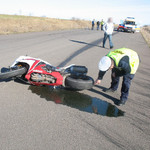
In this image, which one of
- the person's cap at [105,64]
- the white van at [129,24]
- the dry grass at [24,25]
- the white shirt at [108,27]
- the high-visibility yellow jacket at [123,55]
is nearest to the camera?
the person's cap at [105,64]

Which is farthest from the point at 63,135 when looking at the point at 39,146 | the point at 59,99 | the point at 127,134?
the point at 59,99

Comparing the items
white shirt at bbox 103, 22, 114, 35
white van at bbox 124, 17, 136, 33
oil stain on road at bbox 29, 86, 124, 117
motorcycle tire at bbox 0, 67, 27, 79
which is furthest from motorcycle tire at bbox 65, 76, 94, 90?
white van at bbox 124, 17, 136, 33

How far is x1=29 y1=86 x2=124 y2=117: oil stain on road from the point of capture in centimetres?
359

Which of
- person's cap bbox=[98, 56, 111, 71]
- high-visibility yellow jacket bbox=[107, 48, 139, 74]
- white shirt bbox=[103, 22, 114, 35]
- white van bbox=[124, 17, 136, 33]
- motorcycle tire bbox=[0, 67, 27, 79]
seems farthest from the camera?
white van bbox=[124, 17, 136, 33]

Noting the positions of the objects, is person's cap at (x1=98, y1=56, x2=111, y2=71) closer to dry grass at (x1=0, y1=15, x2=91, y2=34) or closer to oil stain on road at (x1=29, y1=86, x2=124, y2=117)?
oil stain on road at (x1=29, y1=86, x2=124, y2=117)

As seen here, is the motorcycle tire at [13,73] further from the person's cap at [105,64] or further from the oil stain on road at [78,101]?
the person's cap at [105,64]

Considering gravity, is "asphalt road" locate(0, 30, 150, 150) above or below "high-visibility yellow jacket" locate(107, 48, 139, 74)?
below

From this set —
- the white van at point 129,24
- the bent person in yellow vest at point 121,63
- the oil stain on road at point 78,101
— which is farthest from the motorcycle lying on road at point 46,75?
the white van at point 129,24

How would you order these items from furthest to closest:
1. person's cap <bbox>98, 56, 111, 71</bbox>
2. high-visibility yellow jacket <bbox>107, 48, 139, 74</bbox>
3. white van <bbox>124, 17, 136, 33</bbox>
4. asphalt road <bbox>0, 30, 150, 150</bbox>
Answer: white van <bbox>124, 17, 136, 33</bbox> → high-visibility yellow jacket <bbox>107, 48, 139, 74</bbox> → person's cap <bbox>98, 56, 111, 71</bbox> → asphalt road <bbox>0, 30, 150, 150</bbox>

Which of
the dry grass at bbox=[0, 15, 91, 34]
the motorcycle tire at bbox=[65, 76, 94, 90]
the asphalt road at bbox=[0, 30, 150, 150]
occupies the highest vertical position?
the dry grass at bbox=[0, 15, 91, 34]

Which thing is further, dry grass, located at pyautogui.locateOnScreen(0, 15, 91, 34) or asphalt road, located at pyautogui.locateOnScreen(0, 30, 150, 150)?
dry grass, located at pyautogui.locateOnScreen(0, 15, 91, 34)

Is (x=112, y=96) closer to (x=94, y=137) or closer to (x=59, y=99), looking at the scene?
(x=59, y=99)

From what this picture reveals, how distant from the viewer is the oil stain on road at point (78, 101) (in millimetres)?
3592

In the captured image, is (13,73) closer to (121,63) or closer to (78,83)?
(78,83)
